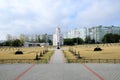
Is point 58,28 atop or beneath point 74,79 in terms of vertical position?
atop

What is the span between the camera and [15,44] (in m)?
176

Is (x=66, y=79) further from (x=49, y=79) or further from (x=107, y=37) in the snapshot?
(x=107, y=37)

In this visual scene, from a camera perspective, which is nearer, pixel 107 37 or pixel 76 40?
pixel 107 37

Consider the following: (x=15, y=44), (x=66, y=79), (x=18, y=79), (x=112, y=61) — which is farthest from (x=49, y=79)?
(x=15, y=44)

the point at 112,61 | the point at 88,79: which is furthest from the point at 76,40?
the point at 88,79

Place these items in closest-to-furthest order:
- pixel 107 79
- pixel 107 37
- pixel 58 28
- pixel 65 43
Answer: pixel 107 79 < pixel 107 37 < pixel 58 28 < pixel 65 43

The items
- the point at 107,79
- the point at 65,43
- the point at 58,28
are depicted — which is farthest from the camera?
the point at 65,43

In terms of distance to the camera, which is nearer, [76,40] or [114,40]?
[114,40]

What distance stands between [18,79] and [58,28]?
518 ft

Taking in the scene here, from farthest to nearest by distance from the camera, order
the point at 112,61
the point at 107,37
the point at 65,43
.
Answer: the point at 65,43 → the point at 107,37 → the point at 112,61

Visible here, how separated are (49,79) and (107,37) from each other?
5887 inches

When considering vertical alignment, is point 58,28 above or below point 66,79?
above

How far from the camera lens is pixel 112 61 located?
33.3 meters

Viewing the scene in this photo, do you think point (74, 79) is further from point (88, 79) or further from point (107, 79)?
point (107, 79)
